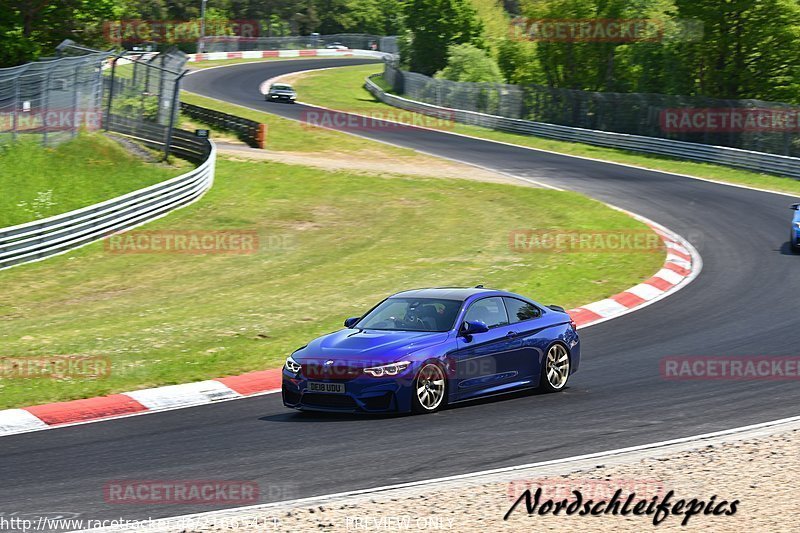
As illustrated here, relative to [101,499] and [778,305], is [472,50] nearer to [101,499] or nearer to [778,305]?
[778,305]

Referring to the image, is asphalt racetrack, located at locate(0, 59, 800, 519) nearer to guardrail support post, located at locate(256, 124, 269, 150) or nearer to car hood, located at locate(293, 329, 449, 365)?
car hood, located at locate(293, 329, 449, 365)

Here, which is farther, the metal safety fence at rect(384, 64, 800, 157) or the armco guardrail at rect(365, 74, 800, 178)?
the metal safety fence at rect(384, 64, 800, 157)

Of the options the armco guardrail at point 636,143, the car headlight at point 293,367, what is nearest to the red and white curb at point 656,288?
the car headlight at point 293,367

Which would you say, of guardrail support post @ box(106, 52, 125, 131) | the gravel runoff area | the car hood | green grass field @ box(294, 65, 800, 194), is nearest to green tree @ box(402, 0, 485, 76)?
green grass field @ box(294, 65, 800, 194)

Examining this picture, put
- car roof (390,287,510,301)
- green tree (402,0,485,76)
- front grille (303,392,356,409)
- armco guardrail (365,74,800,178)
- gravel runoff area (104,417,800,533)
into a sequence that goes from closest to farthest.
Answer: gravel runoff area (104,417,800,533) → front grille (303,392,356,409) → car roof (390,287,510,301) → armco guardrail (365,74,800,178) → green tree (402,0,485,76)

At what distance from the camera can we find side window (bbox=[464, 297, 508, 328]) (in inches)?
472

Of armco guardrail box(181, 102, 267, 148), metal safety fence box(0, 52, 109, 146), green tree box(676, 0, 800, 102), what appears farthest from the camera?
green tree box(676, 0, 800, 102)

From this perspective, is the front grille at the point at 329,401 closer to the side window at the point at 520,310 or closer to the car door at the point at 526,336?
the car door at the point at 526,336

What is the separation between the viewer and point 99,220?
84.9 ft

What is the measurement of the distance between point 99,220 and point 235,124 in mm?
20060

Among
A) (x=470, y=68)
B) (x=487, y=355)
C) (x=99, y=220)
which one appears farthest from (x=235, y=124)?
(x=487, y=355)

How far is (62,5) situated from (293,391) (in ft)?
111

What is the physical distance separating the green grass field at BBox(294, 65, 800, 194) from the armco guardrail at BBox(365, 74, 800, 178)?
36 centimetres

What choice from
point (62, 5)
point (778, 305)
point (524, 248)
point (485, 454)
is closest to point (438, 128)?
point (62, 5)
